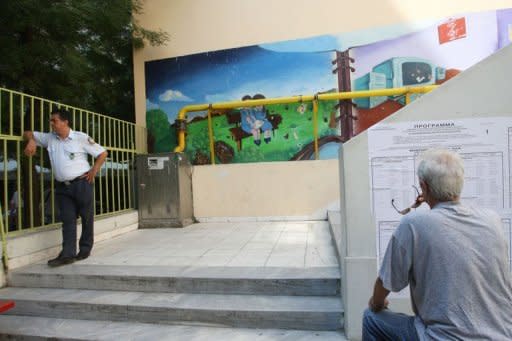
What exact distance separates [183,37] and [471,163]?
19.2 feet

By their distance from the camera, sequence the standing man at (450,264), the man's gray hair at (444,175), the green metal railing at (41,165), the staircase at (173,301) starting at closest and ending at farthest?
Result: the standing man at (450,264) < the man's gray hair at (444,175) < the staircase at (173,301) < the green metal railing at (41,165)

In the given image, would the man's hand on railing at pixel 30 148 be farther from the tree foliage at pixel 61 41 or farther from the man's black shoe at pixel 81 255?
the tree foliage at pixel 61 41

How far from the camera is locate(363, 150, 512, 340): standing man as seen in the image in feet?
4.62

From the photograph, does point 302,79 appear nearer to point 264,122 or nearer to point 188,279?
point 264,122

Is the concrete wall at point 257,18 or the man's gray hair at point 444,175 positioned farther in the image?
the concrete wall at point 257,18

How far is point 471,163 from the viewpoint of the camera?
7.86 feet

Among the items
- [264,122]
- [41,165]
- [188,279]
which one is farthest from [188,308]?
[264,122]

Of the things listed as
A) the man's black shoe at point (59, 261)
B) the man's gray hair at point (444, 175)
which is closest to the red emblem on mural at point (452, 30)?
the man's gray hair at point (444, 175)

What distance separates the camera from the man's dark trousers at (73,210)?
154 inches

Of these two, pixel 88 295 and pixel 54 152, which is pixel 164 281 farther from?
pixel 54 152

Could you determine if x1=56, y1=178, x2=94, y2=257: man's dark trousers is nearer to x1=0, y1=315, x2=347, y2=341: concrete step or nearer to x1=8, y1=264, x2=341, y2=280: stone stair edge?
x1=8, y1=264, x2=341, y2=280: stone stair edge

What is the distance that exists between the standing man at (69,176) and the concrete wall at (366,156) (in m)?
2.95

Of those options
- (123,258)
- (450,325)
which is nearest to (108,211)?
(123,258)

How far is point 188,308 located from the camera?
293 cm
